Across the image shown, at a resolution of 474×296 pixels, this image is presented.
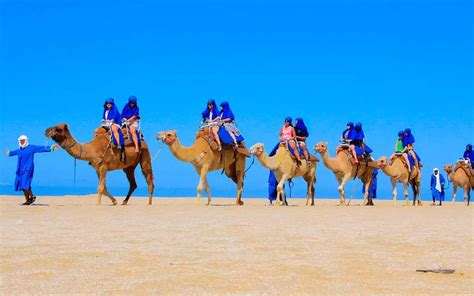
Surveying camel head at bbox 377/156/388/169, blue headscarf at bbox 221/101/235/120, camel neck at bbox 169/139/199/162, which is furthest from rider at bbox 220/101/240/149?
camel head at bbox 377/156/388/169

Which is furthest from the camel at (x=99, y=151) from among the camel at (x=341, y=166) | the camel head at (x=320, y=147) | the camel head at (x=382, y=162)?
the camel head at (x=382, y=162)

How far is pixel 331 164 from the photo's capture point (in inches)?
850

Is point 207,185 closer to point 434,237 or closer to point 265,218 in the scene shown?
point 265,218

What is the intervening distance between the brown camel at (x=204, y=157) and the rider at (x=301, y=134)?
1764 millimetres

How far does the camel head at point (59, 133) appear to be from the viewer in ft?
54.2

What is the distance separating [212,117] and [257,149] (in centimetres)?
148

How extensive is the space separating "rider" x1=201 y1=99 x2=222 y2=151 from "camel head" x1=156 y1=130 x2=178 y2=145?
1.34 meters

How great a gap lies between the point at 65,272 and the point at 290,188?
15468 mm

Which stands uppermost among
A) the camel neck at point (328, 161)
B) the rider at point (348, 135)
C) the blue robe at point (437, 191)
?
the rider at point (348, 135)

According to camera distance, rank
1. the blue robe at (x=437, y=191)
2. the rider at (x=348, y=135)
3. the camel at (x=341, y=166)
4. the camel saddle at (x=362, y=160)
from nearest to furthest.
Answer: the camel at (x=341, y=166)
the camel saddle at (x=362, y=160)
the rider at (x=348, y=135)
the blue robe at (x=437, y=191)

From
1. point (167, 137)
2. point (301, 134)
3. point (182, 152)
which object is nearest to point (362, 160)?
point (301, 134)

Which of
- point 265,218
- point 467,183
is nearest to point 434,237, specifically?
point 265,218

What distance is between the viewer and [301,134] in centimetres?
2075

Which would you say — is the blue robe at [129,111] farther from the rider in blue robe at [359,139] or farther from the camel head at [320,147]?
the rider in blue robe at [359,139]
